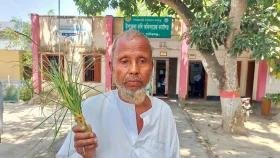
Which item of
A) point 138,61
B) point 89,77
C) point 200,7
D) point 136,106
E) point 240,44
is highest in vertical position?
point 200,7

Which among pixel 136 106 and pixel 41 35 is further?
pixel 41 35

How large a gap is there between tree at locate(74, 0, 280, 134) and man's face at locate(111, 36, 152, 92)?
11.9 feet

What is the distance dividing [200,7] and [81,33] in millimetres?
5567

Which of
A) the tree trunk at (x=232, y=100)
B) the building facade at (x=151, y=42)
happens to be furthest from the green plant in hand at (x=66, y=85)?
the building facade at (x=151, y=42)

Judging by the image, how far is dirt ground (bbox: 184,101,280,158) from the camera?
4242 mm

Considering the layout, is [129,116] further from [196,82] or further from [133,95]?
[196,82]

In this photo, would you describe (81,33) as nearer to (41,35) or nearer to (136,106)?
(41,35)

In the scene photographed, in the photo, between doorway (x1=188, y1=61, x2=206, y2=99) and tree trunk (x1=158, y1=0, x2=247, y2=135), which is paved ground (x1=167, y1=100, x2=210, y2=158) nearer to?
tree trunk (x1=158, y1=0, x2=247, y2=135)

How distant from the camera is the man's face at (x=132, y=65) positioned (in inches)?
49.8

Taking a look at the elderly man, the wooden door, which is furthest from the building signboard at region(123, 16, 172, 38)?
the elderly man

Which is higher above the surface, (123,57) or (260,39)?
(260,39)

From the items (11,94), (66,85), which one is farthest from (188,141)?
(11,94)

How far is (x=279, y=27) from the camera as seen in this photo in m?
4.85

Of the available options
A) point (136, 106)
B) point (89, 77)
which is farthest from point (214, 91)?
point (136, 106)
